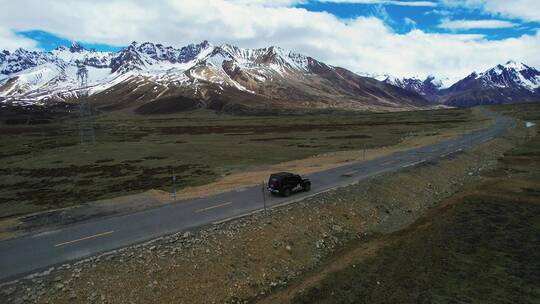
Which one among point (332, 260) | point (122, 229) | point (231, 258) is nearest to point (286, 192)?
point (332, 260)

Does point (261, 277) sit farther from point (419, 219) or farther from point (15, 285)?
point (419, 219)

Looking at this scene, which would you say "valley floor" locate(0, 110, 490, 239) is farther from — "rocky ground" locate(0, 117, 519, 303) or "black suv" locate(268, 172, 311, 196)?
"rocky ground" locate(0, 117, 519, 303)

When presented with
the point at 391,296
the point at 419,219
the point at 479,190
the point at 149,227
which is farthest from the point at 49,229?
the point at 479,190

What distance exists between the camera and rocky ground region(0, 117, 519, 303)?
21.4 metres

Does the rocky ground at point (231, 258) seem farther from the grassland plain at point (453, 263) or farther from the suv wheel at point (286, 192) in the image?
the suv wheel at point (286, 192)

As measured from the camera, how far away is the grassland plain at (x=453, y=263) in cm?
2116

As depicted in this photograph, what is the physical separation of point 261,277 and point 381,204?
17.9m

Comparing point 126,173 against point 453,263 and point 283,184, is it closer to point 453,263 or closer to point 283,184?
point 283,184

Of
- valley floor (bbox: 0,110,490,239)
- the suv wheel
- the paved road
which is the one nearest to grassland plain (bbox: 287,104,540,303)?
the suv wheel

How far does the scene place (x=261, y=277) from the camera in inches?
981

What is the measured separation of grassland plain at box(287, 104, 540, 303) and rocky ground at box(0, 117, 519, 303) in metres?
2.95

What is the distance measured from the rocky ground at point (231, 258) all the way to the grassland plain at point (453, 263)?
2947 mm

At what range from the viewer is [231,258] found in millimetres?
25719

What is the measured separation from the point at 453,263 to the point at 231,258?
43.3ft
